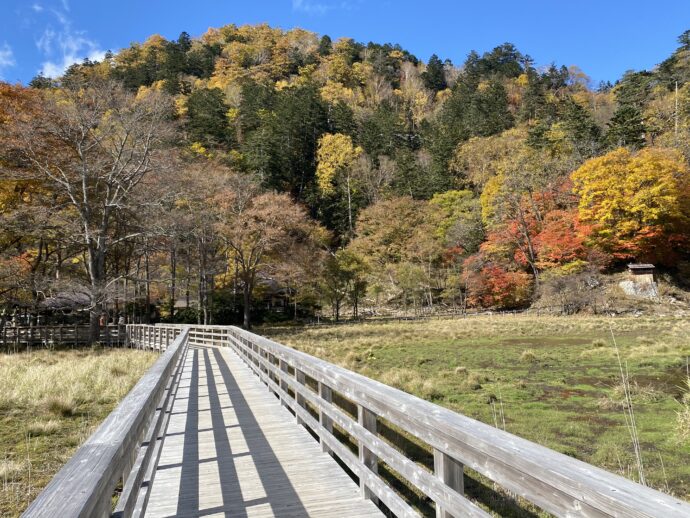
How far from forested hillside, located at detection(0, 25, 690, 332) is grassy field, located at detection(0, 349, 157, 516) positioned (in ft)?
37.5

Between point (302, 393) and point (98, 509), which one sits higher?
point (98, 509)

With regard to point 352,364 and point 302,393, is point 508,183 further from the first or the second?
point 302,393

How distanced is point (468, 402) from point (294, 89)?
83.5m

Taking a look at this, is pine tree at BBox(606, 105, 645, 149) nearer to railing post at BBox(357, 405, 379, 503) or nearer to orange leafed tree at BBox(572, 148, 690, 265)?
orange leafed tree at BBox(572, 148, 690, 265)

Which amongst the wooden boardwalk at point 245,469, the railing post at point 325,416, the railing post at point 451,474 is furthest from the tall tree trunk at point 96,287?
the railing post at point 451,474

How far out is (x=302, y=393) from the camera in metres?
5.77

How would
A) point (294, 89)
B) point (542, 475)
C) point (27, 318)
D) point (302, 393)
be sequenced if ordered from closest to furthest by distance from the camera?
point (542, 475), point (302, 393), point (27, 318), point (294, 89)

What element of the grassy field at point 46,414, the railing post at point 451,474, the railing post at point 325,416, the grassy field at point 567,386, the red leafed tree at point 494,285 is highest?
the red leafed tree at point 494,285

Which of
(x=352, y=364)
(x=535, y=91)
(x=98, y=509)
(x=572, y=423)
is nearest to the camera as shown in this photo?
(x=98, y=509)

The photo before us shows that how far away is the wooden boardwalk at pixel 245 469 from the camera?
3666mm

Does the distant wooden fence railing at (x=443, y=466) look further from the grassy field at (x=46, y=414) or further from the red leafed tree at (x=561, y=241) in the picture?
the red leafed tree at (x=561, y=241)

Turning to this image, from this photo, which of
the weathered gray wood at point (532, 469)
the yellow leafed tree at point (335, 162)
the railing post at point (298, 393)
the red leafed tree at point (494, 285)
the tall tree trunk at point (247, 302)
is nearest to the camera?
the weathered gray wood at point (532, 469)

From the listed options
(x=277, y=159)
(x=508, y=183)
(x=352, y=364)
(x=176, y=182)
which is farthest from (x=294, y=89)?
(x=352, y=364)

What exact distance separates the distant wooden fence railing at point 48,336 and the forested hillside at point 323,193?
60.8 inches
